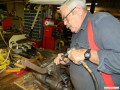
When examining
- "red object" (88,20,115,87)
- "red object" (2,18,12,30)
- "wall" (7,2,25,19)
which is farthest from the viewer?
"wall" (7,2,25,19)

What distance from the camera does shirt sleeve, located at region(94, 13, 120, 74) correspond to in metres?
0.89

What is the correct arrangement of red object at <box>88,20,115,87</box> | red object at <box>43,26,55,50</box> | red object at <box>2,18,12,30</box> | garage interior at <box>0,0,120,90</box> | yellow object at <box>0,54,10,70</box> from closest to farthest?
1. red object at <box>88,20,115,87</box>
2. garage interior at <box>0,0,120,90</box>
3. yellow object at <box>0,54,10,70</box>
4. red object at <box>43,26,55,50</box>
5. red object at <box>2,18,12,30</box>

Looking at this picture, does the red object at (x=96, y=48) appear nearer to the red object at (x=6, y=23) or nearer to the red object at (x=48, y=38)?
the red object at (x=48, y=38)

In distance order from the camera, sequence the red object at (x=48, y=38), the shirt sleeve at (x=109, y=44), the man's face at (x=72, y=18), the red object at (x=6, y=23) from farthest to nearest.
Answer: the red object at (x=6, y=23), the red object at (x=48, y=38), the man's face at (x=72, y=18), the shirt sleeve at (x=109, y=44)

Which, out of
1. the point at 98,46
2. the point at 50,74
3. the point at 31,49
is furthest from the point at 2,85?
the point at 98,46

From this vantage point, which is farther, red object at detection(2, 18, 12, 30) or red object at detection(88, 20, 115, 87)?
red object at detection(2, 18, 12, 30)

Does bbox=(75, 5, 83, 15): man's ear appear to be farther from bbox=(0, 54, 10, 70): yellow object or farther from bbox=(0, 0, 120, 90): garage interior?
bbox=(0, 54, 10, 70): yellow object

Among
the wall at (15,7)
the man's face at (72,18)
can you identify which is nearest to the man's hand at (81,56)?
the man's face at (72,18)

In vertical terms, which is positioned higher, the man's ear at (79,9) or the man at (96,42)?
the man's ear at (79,9)

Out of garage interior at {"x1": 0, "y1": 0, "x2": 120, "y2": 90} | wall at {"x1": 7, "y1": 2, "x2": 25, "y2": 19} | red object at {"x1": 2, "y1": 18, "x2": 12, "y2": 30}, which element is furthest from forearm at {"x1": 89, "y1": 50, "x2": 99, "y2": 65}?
wall at {"x1": 7, "y1": 2, "x2": 25, "y2": 19}

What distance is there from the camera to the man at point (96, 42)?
0.89 m

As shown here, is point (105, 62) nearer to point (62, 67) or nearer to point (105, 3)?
point (62, 67)

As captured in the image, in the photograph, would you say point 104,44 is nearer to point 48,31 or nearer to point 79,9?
point 79,9

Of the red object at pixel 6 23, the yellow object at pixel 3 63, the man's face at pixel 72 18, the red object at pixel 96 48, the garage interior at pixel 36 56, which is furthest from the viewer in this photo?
the red object at pixel 6 23
